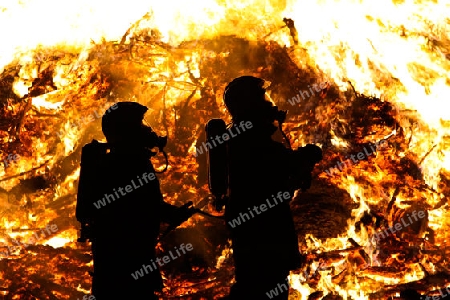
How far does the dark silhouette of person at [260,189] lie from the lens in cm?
352

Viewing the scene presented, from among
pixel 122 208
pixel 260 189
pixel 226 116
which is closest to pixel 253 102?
pixel 260 189

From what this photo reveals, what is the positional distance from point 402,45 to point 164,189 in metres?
4.80

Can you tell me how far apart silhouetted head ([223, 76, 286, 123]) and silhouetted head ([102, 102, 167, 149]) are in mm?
811

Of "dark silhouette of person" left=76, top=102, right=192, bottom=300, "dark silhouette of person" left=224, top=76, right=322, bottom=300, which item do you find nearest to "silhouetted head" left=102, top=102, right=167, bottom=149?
"dark silhouette of person" left=76, top=102, right=192, bottom=300

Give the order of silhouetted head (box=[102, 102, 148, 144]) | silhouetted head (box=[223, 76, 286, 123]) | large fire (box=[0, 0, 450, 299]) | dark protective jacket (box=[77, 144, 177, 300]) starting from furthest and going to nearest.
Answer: large fire (box=[0, 0, 450, 299]), silhouetted head (box=[223, 76, 286, 123]), silhouetted head (box=[102, 102, 148, 144]), dark protective jacket (box=[77, 144, 177, 300])

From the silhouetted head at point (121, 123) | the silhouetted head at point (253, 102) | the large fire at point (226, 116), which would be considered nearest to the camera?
the silhouetted head at point (121, 123)

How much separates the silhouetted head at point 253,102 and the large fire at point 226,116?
3.49 m

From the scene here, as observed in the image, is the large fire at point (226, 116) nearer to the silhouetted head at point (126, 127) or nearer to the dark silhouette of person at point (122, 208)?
the dark silhouette of person at point (122, 208)

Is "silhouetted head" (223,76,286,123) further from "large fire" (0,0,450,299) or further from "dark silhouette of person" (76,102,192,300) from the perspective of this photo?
"large fire" (0,0,450,299)

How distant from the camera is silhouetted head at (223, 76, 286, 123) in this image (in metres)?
3.68

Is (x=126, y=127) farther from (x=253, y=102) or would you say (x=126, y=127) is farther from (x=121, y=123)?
(x=253, y=102)

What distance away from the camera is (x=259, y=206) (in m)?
3.60

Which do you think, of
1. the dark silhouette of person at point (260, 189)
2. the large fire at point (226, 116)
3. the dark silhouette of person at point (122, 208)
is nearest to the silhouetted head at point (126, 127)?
the dark silhouette of person at point (122, 208)

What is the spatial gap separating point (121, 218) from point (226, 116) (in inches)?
179
